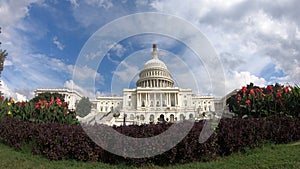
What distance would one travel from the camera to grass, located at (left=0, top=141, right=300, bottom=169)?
506 centimetres

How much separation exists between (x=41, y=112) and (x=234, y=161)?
27.6ft

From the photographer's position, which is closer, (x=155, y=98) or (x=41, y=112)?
(x=41, y=112)

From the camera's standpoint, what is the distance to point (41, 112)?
9.99 meters

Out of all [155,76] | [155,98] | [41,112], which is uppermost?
[155,76]

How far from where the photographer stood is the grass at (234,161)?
506 cm

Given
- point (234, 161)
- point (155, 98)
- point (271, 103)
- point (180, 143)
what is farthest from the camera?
point (155, 98)

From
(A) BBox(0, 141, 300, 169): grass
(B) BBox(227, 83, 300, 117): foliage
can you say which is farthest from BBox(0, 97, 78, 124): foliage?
(B) BBox(227, 83, 300, 117): foliage

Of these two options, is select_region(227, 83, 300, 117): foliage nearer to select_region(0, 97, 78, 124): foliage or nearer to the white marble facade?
select_region(0, 97, 78, 124): foliage

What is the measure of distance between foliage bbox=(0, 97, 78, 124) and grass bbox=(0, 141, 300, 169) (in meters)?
3.64

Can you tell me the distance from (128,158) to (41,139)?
2.69 m

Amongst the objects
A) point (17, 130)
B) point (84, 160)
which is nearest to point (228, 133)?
point (84, 160)

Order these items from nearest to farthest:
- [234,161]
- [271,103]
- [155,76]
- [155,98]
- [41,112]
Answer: [234,161] → [271,103] → [41,112] → [155,98] → [155,76]

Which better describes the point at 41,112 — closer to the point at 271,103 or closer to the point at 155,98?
the point at 271,103

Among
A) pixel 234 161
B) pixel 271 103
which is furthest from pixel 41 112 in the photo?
pixel 271 103
